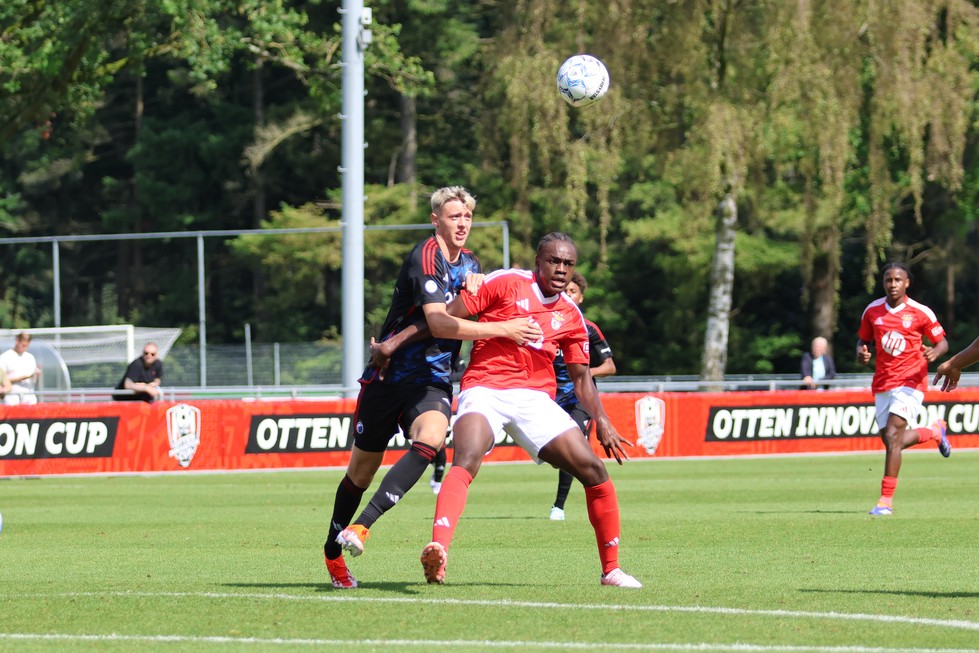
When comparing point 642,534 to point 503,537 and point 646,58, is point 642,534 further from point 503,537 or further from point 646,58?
point 646,58

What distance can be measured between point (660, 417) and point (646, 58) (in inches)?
423

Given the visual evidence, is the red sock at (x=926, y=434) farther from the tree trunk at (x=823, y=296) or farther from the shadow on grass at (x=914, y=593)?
the tree trunk at (x=823, y=296)

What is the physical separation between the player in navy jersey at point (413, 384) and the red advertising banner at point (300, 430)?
44.9ft

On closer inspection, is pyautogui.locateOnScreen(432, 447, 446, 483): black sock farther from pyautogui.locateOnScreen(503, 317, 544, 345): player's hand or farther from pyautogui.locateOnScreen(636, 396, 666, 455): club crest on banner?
pyautogui.locateOnScreen(503, 317, 544, 345): player's hand

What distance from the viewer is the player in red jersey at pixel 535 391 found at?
8227 mm

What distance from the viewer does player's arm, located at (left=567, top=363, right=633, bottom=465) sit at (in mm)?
8383

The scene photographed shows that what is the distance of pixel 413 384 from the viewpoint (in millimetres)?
8484

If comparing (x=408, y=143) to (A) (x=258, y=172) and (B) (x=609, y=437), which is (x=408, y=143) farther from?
(B) (x=609, y=437)

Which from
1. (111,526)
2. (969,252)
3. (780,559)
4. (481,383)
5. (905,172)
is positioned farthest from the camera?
(969,252)

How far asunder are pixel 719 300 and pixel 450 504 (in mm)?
28693

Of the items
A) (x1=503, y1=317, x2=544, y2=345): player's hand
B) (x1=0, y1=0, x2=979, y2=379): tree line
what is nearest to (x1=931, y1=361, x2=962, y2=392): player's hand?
(x1=503, y1=317, x2=544, y2=345): player's hand

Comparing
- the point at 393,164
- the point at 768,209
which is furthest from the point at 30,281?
the point at 768,209

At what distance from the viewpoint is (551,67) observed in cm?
3272

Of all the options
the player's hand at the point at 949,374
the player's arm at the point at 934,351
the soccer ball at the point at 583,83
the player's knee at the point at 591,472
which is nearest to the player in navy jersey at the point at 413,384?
the player's knee at the point at 591,472
